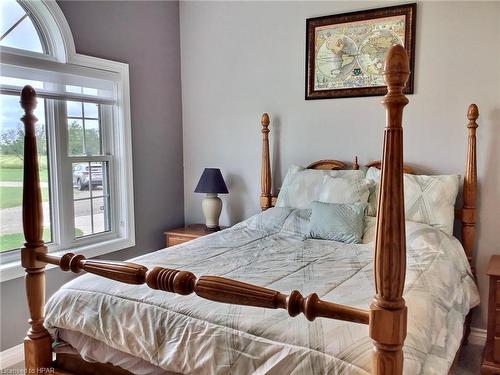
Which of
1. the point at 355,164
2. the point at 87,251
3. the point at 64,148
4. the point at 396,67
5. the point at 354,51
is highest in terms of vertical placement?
the point at 354,51

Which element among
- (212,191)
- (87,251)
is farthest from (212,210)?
(87,251)

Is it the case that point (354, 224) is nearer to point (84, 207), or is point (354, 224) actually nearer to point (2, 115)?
point (84, 207)

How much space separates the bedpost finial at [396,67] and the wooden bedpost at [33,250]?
4.80 ft

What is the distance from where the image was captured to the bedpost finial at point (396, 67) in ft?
3.51

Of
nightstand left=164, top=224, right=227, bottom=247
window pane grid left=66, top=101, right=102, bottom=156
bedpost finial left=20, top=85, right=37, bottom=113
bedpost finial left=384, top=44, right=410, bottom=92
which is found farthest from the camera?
nightstand left=164, top=224, right=227, bottom=247

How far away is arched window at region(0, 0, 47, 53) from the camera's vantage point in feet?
8.58

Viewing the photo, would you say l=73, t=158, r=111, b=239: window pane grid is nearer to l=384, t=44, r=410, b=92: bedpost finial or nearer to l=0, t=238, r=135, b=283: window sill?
l=0, t=238, r=135, b=283: window sill

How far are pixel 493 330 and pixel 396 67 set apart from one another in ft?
6.33

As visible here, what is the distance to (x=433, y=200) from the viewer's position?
2.60 metres

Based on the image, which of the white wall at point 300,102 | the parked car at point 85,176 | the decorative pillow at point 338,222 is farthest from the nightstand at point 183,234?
the decorative pillow at point 338,222

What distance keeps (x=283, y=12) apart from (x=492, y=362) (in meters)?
2.82

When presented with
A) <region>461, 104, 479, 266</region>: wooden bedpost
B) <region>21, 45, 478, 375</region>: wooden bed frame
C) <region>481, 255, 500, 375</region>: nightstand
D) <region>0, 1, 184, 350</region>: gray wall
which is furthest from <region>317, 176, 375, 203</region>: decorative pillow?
<region>0, 1, 184, 350</region>: gray wall

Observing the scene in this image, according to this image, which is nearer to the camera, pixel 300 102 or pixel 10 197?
pixel 10 197

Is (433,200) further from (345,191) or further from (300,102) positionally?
(300,102)
